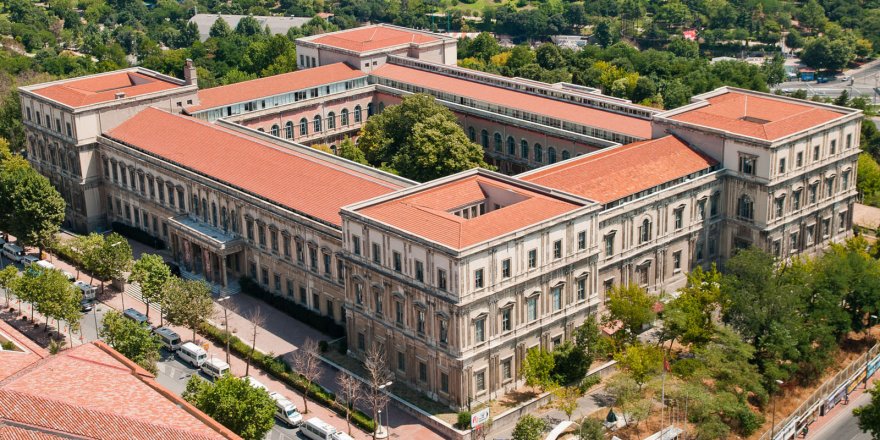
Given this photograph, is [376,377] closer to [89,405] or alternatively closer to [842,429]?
[89,405]

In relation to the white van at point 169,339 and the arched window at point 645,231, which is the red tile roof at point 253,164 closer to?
the white van at point 169,339

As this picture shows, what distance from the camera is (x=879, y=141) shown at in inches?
6816

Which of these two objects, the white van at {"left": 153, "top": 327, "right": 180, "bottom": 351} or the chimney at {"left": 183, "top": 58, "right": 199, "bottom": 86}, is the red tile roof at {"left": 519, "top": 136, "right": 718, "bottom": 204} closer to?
the white van at {"left": 153, "top": 327, "right": 180, "bottom": 351}

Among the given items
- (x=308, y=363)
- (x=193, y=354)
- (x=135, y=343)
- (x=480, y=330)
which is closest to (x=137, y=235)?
(x=193, y=354)

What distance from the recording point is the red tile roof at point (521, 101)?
14212 cm

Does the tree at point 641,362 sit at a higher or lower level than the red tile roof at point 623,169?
lower

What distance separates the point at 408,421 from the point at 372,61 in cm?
8861

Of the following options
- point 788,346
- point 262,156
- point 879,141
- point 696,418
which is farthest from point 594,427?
point 879,141

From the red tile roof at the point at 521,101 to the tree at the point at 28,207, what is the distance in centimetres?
5766

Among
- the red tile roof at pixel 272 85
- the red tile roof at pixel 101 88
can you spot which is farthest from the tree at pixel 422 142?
the red tile roof at pixel 101 88

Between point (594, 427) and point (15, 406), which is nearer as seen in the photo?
point (15, 406)

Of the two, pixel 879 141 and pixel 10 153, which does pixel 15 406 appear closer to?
pixel 10 153

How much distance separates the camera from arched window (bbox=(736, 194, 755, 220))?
127 meters

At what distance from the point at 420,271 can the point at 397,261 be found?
3.08 m
